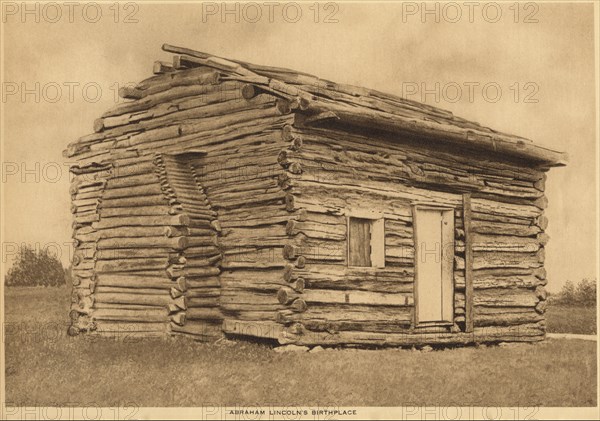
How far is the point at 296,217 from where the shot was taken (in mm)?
15320

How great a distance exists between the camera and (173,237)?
16.4 m

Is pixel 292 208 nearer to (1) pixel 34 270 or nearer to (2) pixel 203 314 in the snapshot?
(2) pixel 203 314

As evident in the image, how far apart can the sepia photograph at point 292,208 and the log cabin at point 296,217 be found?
0.04 m

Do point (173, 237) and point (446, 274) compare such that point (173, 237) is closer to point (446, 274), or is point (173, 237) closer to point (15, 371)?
point (15, 371)

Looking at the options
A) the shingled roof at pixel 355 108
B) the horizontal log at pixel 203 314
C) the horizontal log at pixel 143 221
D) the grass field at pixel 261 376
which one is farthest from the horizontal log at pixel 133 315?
the shingled roof at pixel 355 108

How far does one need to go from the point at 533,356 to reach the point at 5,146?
29.2ft

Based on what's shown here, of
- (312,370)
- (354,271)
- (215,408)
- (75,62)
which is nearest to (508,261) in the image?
(354,271)

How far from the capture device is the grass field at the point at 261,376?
1384 centimetres

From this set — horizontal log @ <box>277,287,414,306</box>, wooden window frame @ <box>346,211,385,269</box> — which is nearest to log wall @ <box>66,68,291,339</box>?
horizontal log @ <box>277,287,414,306</box>

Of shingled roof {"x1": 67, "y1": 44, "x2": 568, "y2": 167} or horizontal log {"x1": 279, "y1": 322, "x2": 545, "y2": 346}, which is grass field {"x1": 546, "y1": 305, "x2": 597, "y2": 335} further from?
shingled roof {"x1": 67, "y1": 44, "x2": 568, "y2": 167}

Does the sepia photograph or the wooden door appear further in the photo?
the wooden door

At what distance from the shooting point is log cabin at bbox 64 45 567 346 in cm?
1555

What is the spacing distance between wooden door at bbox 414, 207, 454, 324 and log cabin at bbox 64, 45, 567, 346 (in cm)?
3

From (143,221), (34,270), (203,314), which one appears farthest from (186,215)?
(34,270)
